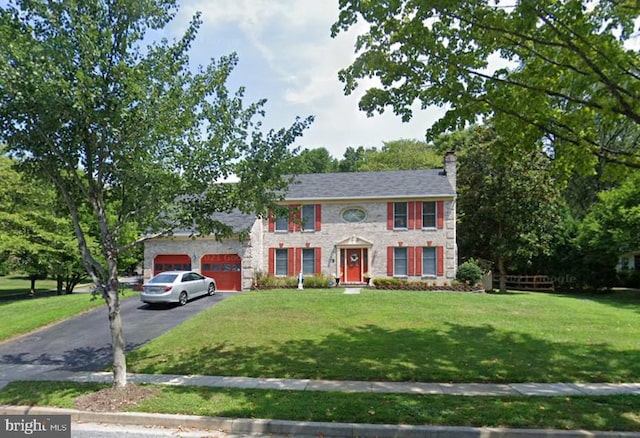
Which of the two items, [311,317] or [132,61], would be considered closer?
[132,61]

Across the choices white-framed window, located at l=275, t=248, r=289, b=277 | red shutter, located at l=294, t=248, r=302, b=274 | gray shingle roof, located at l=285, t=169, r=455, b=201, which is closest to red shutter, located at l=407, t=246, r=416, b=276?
gray shingle roof, located at l=285, t=169, r=455, b=201

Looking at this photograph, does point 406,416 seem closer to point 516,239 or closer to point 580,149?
point 580,149

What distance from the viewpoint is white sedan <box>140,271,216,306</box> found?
15.9m

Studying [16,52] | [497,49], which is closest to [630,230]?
[497,49]

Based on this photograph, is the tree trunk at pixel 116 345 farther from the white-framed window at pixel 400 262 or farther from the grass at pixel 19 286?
the grass at pixel 19 286

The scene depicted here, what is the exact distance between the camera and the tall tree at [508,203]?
23.8 meters

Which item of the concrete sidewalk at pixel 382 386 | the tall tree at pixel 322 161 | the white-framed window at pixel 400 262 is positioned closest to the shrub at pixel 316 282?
the white-framed window at pixel 400 262

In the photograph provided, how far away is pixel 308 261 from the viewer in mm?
23094

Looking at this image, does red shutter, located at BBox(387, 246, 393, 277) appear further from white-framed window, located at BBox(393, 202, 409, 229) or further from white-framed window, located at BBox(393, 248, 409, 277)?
white-framed window, located at BBox(393, 202, 409, 229)

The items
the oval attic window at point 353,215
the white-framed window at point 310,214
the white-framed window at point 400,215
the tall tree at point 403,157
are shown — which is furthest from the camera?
the tall tree at point 403,157

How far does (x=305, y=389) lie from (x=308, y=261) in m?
16.1

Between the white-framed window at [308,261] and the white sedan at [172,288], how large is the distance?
6.52 m

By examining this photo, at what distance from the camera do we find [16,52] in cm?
586

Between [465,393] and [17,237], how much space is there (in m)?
21.9
